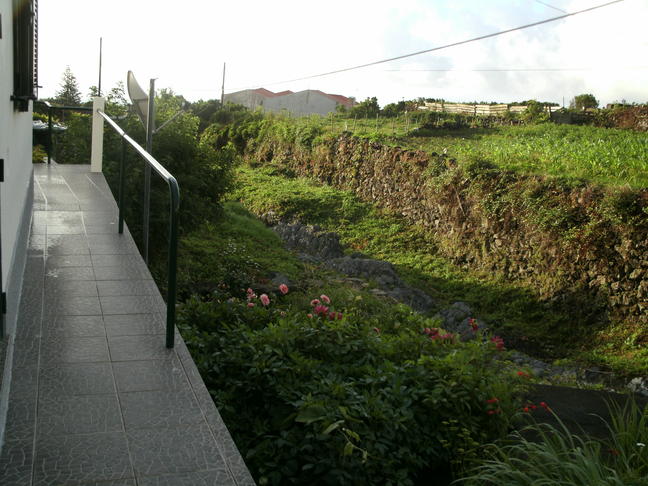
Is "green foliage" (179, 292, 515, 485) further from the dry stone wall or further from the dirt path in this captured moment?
the dry stone wall

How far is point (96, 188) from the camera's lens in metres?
7.62

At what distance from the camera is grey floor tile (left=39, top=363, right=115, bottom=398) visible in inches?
120

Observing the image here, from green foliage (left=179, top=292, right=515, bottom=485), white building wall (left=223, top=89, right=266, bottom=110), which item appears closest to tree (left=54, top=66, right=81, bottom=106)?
white building wall (left=223, top=89, right=266, bottom=110)

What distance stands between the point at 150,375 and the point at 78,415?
0.48m

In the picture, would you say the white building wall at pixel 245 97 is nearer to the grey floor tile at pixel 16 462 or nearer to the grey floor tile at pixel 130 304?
the grey floor tile at pixel 130 304

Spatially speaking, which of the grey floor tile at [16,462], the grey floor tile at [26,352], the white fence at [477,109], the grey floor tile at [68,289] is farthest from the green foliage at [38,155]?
the white fence at [477,109]

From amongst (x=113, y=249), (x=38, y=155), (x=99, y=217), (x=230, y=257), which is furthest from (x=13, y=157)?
(x=230, y=257)

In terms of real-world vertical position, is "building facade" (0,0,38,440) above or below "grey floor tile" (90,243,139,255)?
above

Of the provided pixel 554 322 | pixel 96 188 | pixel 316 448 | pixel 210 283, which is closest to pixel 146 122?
pixel 96 188

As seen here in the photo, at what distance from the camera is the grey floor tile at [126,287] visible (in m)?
4.39

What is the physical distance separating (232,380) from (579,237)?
12.1 metres

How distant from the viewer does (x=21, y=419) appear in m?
2.75

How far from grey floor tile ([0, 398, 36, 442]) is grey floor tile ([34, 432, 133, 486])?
3.7 inches

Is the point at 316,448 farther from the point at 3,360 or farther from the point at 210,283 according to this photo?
the point at 210,283
